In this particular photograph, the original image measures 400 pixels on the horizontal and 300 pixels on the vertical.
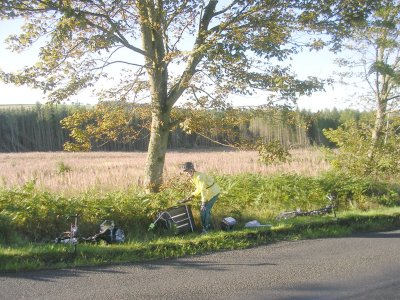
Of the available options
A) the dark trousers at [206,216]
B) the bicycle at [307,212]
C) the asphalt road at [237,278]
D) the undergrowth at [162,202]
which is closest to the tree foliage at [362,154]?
the undergrowth at [162,202]

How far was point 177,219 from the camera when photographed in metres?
8.84

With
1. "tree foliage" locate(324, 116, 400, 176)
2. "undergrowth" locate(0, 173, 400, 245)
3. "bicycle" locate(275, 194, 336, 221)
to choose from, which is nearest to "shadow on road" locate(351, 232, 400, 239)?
"bicycle" locate(275, 194, 336, 221)

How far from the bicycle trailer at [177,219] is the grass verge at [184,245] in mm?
351

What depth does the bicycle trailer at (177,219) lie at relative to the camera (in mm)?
8734

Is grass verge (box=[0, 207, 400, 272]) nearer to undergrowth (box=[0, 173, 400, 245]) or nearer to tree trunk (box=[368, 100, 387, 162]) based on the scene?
undergrowth (box=[0, 173, 400, 245])

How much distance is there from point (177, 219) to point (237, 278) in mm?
2894

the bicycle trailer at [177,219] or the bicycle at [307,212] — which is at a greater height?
the bicycle trailer at [177,219]

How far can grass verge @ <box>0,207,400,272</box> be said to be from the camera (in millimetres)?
6780

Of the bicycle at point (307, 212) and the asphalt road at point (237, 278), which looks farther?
the bicycle at point (307, 212)

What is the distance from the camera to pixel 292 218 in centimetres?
994

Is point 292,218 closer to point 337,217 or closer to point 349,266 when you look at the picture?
point 337,217

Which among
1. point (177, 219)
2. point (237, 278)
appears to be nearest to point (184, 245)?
point (177, 219)

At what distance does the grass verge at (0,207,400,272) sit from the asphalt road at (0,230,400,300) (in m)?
0.30

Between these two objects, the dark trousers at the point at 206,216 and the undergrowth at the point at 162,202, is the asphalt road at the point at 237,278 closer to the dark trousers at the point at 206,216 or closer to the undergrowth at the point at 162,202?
the dark trousers at the point at 206,216
